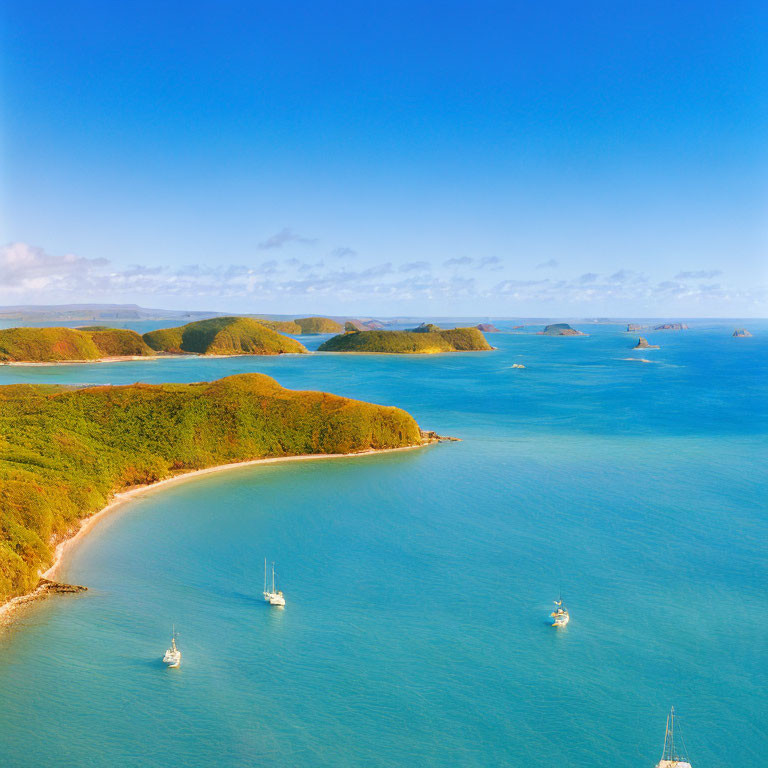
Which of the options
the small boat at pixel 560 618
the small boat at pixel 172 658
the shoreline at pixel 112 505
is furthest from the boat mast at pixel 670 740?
the shoreline at pixel 112 505

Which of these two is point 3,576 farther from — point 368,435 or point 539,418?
point 539,418

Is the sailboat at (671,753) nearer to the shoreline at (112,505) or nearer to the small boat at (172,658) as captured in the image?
the small boat at (172,658)

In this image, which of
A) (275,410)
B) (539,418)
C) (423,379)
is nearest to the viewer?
(275,410)

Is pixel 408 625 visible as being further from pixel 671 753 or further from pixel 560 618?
pixel 671 753

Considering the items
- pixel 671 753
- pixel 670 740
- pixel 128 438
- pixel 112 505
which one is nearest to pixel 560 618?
pixel 670 740

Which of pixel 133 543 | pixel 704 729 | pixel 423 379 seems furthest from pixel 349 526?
pixel 423 379

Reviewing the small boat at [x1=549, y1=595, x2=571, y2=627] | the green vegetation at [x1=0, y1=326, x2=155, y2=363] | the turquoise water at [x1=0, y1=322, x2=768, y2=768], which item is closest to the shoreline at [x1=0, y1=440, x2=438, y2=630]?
the turquoise water at [x1=0, y1=322, x2=768, y2=768]
